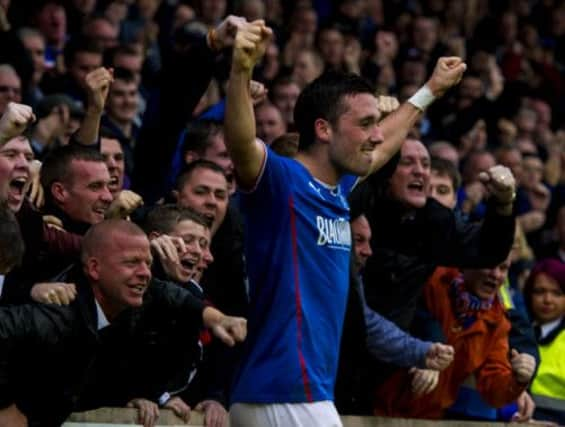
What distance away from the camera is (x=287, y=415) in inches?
256

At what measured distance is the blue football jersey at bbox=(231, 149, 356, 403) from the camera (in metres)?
6.50

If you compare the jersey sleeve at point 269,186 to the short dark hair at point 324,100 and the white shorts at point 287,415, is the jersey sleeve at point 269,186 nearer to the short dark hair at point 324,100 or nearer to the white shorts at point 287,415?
the short dark hair at point 324,100

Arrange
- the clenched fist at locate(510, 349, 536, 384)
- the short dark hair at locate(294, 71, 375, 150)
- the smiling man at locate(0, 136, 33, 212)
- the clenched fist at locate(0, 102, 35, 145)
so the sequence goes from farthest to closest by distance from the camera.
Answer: the clenched fist at locate(510, 349, 536, 384)
the smiling man at locate(0, 136, 33, 212)
the short dark hair at locate(294, 71, 375, 150)
the clenched fist at locate(0, 102, 35, 145)

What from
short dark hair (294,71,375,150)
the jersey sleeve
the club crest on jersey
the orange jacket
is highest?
short dark hair (294,71,375,150)

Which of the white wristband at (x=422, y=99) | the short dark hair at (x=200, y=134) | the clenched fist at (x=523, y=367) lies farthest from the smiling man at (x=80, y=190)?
the clenched fist at (x=523, y=367)

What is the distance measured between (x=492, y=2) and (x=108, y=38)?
25.9 ft

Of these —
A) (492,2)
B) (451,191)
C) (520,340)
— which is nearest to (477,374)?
(520,340)

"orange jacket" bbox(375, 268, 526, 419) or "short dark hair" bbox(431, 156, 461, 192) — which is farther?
"short dark hair" bbox(431, 156, 461, 192)

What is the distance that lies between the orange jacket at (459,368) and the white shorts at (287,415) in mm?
2502

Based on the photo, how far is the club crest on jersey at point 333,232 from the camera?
21.7 ft

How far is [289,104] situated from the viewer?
12.4m

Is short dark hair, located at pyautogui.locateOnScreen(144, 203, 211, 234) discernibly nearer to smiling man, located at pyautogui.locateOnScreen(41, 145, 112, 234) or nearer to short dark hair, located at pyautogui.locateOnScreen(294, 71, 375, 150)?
smiling man, located at pyautogui.locateOnScreen(41, 145, 112, 234)

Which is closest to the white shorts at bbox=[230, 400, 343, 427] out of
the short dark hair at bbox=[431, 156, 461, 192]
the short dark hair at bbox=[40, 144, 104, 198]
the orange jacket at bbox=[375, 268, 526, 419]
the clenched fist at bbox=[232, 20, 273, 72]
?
the clenched fist at bbox=[232, 20, 273, 72]

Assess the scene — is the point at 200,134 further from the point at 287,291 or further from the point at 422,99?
the point at 287,291
